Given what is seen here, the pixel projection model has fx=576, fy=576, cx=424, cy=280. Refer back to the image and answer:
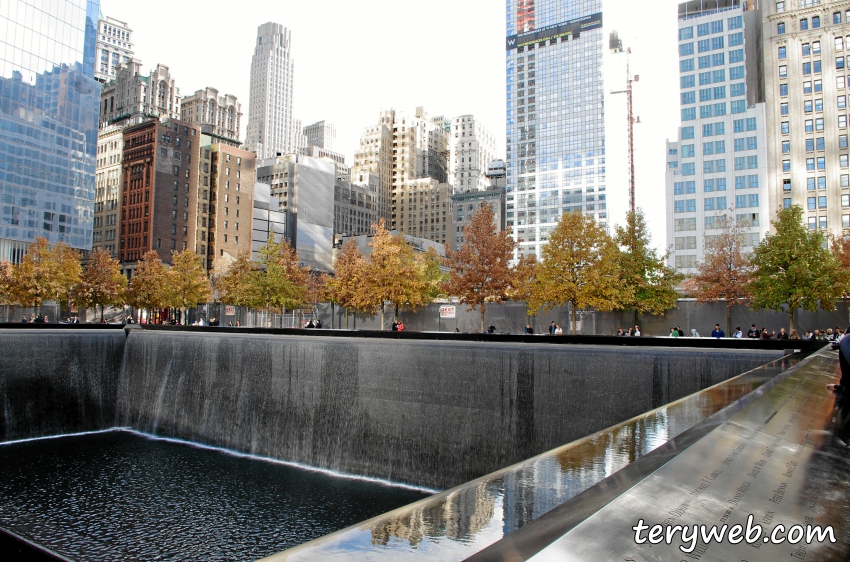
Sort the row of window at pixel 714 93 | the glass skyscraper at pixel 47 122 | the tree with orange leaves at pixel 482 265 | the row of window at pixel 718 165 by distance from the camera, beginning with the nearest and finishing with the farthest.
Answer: the tree with orange leaves at pixel 482 265, the glass skyscraper at pixel 47 122, the row of window at pixel 718 165, the row of window at pixel 714 93

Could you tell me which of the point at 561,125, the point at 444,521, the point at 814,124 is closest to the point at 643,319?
the point at 444,521

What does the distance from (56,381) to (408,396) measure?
517 inches

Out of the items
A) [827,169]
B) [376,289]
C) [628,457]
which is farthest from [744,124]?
[628,457]

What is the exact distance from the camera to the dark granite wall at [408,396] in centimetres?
1141

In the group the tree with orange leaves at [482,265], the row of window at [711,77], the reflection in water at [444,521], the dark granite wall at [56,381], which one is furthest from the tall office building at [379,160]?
the reflection in water at [444,521]

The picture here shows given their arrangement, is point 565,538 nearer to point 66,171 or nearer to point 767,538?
point 767,538

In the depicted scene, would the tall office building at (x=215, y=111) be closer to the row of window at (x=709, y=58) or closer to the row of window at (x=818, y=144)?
the row of window at (x=709, y=58)

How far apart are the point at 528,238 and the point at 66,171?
3977 inches

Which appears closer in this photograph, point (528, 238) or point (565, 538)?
point (565, 538)

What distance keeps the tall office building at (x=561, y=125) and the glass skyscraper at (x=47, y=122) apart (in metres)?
92.7

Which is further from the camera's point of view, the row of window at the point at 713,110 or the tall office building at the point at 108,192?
the tall office building at the point at 108,192

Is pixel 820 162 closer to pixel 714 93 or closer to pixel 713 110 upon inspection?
pixel 713 110

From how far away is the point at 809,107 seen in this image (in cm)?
8656

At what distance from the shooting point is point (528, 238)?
478 feet
